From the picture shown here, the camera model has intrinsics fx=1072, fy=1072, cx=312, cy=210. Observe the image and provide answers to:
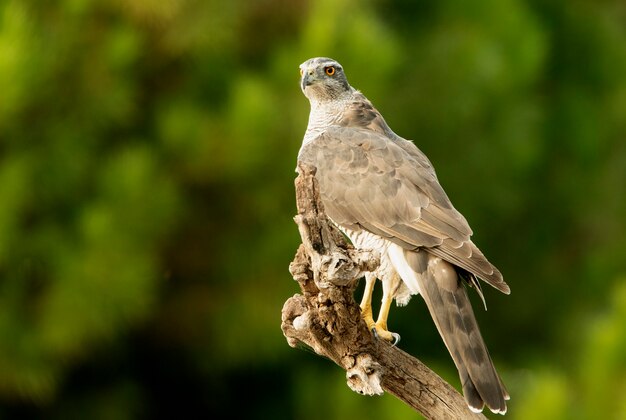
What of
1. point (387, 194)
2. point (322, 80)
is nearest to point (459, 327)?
point (387, 194)

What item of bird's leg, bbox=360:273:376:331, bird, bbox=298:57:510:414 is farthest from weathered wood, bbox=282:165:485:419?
A: bird's leg, bbox=360:273:376:331

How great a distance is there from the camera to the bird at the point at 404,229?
4289mm

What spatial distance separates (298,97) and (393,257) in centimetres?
360

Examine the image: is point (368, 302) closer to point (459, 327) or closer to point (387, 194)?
point (387, 194)

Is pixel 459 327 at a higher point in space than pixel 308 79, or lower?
lower

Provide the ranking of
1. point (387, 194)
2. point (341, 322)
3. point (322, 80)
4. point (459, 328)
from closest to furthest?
point (341, 322) < point (459, 328) < point (387, 194) < point (322, 80)

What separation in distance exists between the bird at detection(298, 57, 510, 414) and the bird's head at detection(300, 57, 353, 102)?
154 millimetres

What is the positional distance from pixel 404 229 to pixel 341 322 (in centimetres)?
66

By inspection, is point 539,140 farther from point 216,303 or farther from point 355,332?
point 355,332

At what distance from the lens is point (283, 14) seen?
29.5 ft

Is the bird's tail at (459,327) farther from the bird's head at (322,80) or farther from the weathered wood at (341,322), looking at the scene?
the bird's head at (322,80)

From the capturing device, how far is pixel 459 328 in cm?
432

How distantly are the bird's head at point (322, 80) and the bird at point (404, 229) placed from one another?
0.50ft

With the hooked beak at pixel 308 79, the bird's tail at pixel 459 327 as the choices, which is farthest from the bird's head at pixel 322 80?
the bird's tail at pixel 459 327
